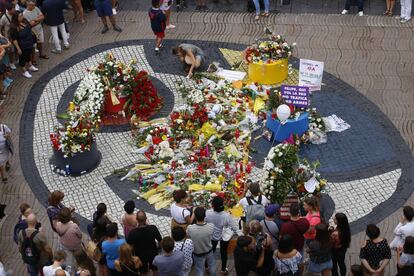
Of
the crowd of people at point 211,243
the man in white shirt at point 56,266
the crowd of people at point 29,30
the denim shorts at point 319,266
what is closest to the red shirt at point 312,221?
the crowd of people at point 211,243

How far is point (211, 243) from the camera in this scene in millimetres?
11281

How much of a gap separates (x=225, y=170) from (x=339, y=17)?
26.0 ft

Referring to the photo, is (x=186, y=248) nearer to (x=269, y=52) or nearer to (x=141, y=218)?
(x=141, y=218)

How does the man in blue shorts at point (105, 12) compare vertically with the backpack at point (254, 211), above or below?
above

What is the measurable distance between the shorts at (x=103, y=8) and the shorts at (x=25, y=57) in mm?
2498

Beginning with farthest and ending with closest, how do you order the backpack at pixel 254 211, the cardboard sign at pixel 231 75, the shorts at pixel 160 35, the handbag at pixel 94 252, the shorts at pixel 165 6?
the shorts at pixel 165 6, the shorts at pixel 160 35, the cardboard sign at pixel 231 75, the backpack at pixel 254 211, the handbag at pixel 94 252

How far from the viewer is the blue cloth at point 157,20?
18.1 metres

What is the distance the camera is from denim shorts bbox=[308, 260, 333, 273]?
426 inches

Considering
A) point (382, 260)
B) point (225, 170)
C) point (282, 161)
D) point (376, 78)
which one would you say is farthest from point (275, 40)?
point (382, 260)

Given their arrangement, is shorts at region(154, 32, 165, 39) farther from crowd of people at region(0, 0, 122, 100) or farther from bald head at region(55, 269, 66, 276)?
bald head at region(55, 269, 66, 276)

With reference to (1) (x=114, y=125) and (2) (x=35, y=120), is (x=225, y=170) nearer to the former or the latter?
(1) (x=114, y=125)

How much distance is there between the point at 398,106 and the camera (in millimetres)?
16328

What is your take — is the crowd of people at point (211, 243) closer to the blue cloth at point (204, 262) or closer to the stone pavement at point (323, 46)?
the blue cloth at point (204, 262)

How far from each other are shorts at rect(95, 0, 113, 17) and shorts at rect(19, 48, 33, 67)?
2498 millimetres
